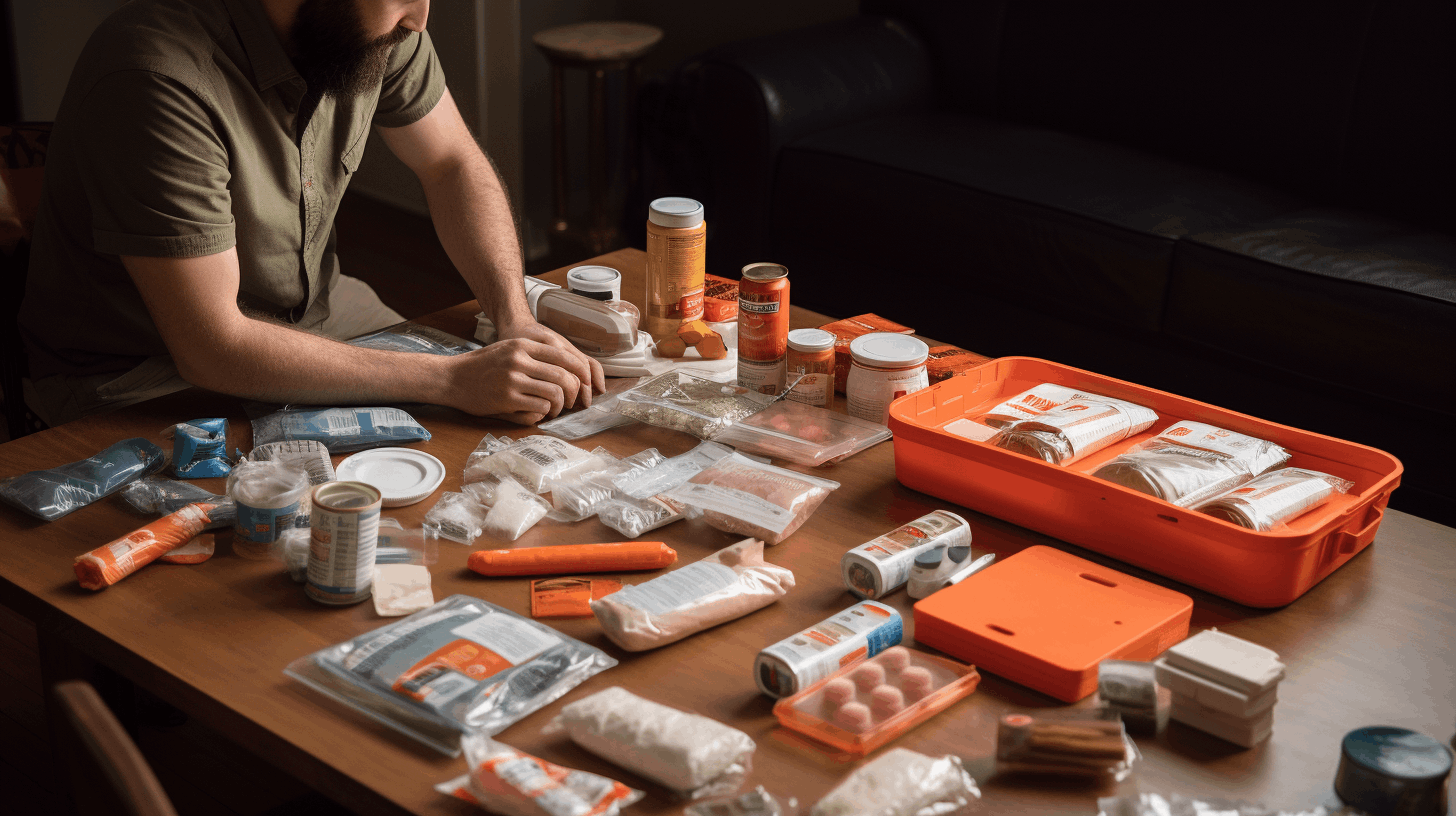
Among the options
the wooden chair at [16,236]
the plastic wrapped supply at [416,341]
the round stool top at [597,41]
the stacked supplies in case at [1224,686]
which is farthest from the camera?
the round stool top at [597,41]

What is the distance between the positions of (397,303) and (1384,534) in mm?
2750

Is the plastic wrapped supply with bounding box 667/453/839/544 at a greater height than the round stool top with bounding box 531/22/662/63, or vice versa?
the round stool top with bounding box 531/22/662/63

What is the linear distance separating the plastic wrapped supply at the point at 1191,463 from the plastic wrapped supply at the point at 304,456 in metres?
0.78

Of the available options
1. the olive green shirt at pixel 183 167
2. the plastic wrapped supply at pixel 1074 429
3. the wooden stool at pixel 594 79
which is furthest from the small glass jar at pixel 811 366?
the wooden stool at pixel 594 79

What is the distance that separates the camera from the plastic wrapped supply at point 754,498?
1205 millimetres

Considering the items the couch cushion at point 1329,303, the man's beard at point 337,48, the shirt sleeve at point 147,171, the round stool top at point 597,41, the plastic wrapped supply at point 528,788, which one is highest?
the man's beard at point 337,48

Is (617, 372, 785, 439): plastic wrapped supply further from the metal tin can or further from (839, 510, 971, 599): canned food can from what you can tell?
the metal tin can

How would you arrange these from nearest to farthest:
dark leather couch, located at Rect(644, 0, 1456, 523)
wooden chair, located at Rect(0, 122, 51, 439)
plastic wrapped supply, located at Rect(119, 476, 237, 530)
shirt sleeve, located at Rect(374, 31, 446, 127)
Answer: plastic wrapped supply, located at Rect(119, 476, 237, 530)
wooden chair, located at Rect(0, 122, 51, 439)
shirt sleeve, located at Rect(374, 31, 446, 127)
dark leather couch, located at Rect(644, 0, 1456, 523)

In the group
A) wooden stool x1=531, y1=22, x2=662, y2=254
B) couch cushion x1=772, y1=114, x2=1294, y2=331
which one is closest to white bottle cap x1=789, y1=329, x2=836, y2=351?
couch cushion x1=772, y1=114, x2=1294, y2=331

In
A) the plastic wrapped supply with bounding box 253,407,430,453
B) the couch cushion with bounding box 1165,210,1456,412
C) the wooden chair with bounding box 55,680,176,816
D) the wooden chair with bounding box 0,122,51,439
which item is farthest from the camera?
the couch cushion with bounding box 1165,210,1456,412

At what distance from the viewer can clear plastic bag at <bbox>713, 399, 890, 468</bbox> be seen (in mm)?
1364

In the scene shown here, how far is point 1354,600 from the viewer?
3.75 ft

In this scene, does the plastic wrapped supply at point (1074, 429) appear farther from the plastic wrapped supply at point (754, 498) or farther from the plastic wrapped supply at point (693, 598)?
the plastic wrapped supply at point (693, 598)

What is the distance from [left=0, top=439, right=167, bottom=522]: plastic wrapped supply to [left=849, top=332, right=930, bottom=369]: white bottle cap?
0.76 metres
